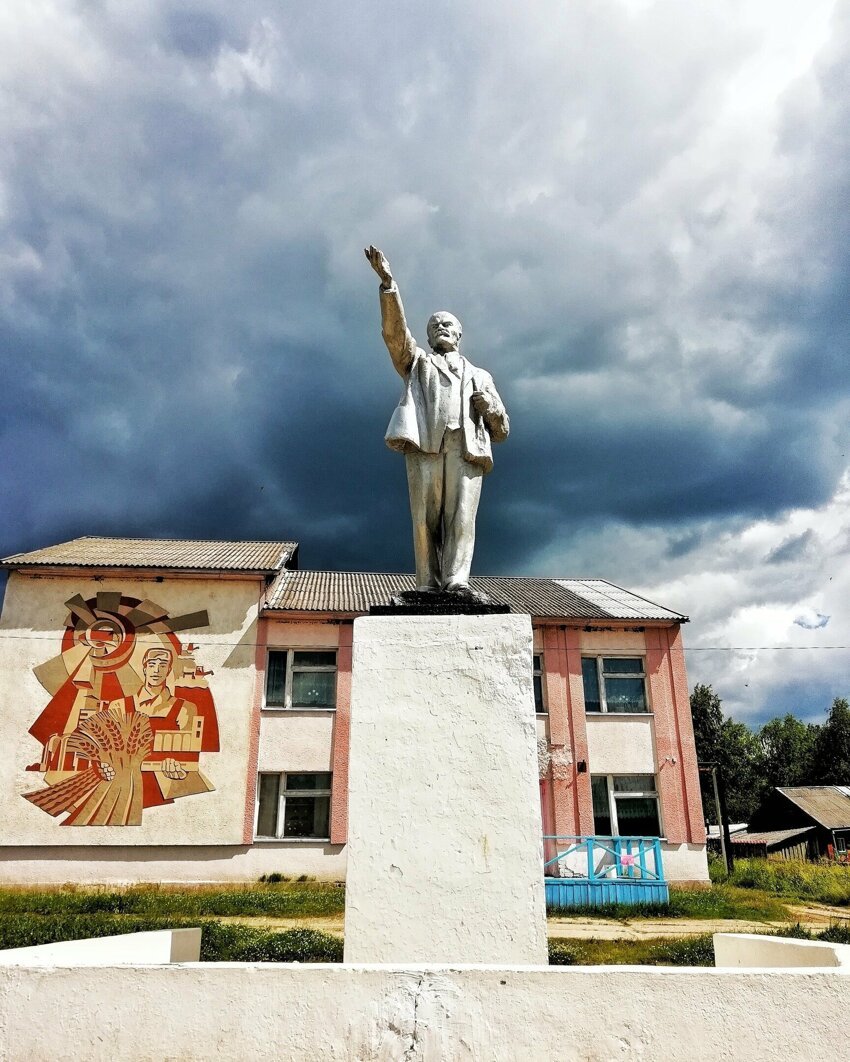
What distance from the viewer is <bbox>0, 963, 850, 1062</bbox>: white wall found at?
8.00 ft

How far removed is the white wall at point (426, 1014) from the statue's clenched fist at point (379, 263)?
12.3 feet

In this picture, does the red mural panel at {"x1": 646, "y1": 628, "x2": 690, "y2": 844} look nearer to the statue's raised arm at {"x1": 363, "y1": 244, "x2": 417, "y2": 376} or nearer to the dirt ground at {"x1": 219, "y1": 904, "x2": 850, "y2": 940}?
the dirt ground at {"x1": 219, "y1": 904, "x2": 850, "y2": 940}

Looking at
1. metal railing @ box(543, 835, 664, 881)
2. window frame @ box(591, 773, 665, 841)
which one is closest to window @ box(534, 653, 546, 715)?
window frame @ box(591, 773, 665, 841)

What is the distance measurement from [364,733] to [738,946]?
2.74 meters

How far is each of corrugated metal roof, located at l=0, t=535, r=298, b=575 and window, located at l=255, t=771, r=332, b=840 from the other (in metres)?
5.46

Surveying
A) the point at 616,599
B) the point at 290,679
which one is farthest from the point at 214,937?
the point at 616,599

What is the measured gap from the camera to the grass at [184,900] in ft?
40.9

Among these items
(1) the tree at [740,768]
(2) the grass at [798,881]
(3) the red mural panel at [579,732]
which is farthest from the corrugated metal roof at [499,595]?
(1) the tree at [740,768]

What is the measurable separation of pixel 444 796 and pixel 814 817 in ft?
120

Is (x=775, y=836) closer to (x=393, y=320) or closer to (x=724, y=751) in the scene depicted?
(x=724, y=751)

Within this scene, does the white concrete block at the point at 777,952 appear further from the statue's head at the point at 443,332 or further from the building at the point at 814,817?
the building at the point at 814,817

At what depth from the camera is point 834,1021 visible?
8.00 feet

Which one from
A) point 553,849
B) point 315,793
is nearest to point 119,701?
point 315,793

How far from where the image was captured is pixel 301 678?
18.1 metres
